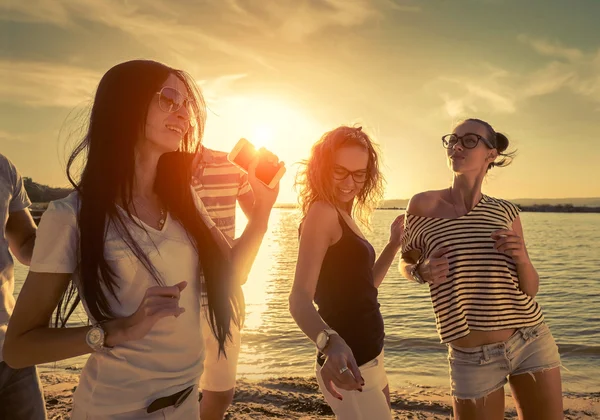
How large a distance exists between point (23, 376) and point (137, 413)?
1.46m

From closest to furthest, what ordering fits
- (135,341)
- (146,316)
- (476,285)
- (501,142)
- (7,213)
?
(146,316) → (135,341) → (7,213) → (476,285) → (501,142)

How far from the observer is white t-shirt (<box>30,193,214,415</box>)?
1.99 m

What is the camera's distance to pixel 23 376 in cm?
308

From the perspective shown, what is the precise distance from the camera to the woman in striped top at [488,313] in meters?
3.57

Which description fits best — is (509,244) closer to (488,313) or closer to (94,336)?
(488,313)

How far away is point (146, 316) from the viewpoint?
1.90 m

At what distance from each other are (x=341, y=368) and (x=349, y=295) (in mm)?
850

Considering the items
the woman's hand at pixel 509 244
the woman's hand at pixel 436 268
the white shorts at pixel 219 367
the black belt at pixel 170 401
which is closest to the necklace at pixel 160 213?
the black belt at pixel 170 401

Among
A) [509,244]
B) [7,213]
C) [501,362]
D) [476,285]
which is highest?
[7,213]

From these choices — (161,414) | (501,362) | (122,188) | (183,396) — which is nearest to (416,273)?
(501,362)

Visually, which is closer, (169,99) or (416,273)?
(169,99)

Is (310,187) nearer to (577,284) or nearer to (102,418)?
(102,418)

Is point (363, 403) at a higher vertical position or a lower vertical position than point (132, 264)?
lower

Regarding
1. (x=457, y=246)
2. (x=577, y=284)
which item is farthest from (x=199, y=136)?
(x=577, y=284)
